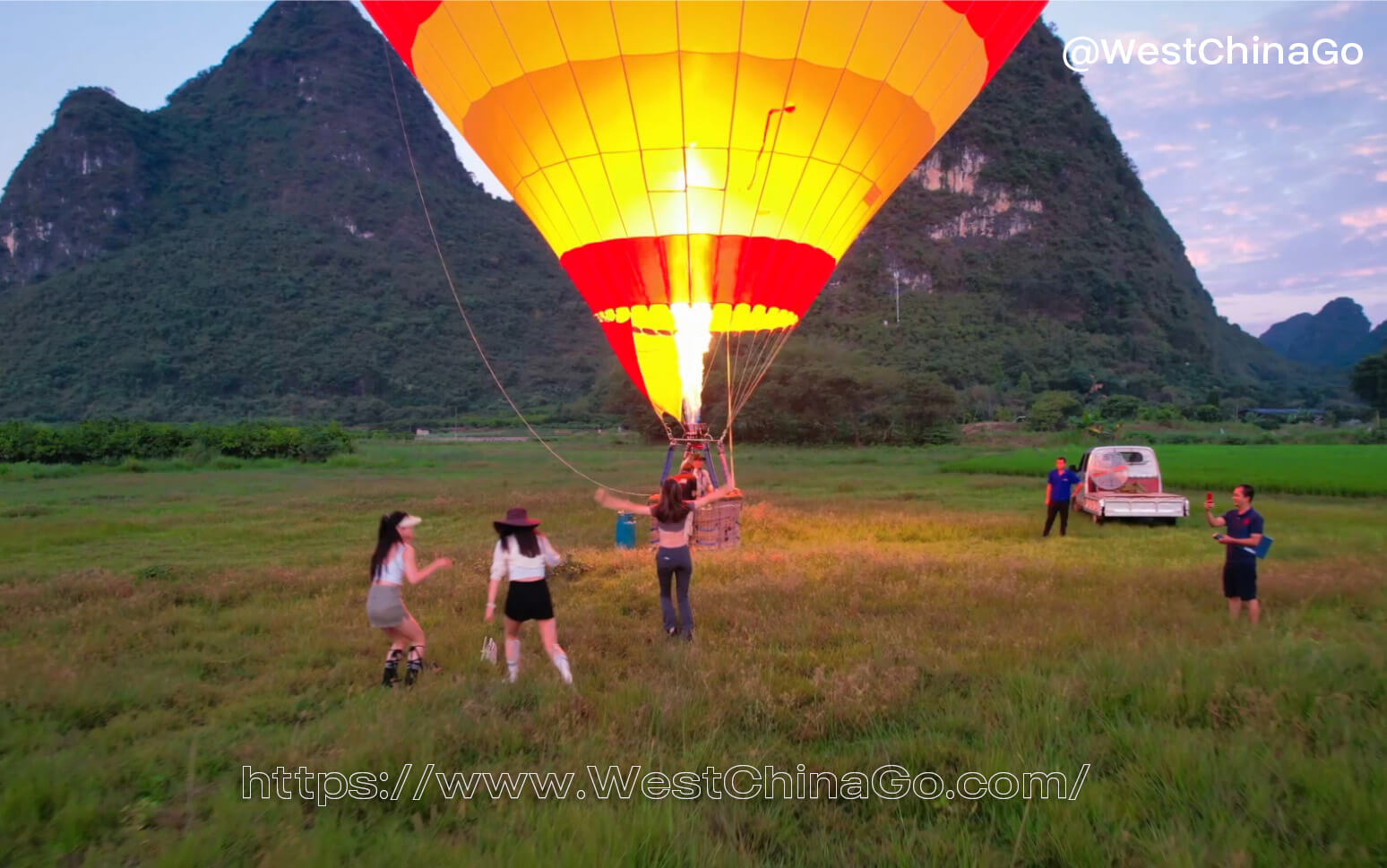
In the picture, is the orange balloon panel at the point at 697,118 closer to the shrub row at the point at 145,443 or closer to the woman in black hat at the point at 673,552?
the woman in black hat at the point at 673,552

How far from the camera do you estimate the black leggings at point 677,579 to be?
224 inches

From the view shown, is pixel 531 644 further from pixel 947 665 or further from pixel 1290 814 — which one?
pixel 1290 814

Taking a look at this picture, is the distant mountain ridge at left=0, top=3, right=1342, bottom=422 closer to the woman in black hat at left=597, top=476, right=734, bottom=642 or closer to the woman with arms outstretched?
the woman in black hat at left=597, top=476, right=734, bottom=642

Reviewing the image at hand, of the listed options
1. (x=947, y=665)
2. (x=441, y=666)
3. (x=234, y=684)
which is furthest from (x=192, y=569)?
(x=947, y=665)

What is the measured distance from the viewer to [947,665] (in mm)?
4684

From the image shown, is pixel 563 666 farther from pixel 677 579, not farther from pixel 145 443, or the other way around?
pixel 145 443

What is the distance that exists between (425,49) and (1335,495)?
59.9 ft

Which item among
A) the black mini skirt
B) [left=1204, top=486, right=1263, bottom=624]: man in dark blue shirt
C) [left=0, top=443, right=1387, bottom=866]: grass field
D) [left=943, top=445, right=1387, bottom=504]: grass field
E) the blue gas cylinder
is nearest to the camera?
[left=0, top=443, right=1387, bottom=866]: grass field

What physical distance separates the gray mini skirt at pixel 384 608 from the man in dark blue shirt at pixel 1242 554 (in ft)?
18.2

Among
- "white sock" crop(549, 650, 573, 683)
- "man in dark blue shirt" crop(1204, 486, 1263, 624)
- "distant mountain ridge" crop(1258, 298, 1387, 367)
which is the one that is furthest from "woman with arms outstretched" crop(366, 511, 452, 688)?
"distant mountain ridge" crop(1258, 298, 1387, 367)

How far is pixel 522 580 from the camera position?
480 centimetres

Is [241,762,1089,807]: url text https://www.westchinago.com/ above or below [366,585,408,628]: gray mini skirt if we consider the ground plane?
below

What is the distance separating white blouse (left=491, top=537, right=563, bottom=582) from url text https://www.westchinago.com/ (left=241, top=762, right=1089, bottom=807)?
154 centimetres

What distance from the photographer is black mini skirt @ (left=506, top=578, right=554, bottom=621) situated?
15.6 feet
